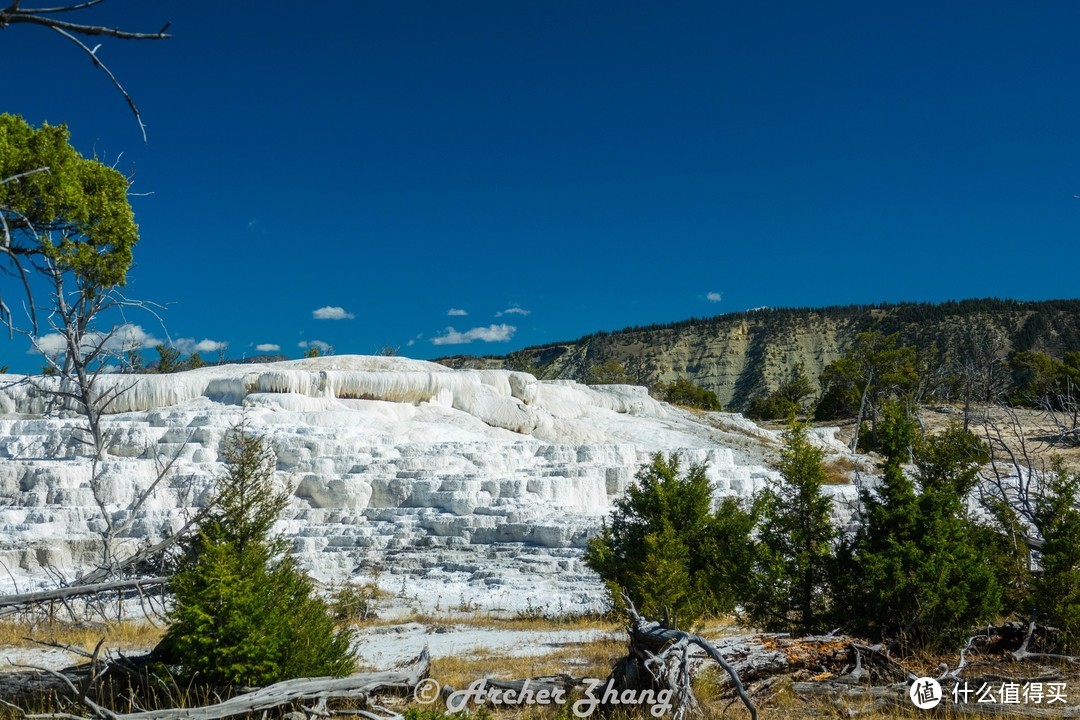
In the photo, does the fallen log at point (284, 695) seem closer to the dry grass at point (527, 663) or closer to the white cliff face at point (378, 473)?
the dry grass at point (527, 663)

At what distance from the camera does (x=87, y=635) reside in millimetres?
8062

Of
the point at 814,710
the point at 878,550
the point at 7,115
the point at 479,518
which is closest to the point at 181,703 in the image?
the point at 814,710

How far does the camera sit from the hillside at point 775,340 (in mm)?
73312

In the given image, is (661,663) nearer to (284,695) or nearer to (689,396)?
(284,695)

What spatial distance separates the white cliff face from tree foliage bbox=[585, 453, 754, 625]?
2232 mm

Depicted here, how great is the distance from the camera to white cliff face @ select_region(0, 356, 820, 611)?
523 inches

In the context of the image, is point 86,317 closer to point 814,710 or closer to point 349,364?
point 814,710

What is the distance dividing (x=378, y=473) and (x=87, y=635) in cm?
998

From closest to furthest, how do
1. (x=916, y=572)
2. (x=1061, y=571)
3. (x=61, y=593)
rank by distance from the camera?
(x=61, y=593)
(x=916, y=572)
(x=1061, y=571)

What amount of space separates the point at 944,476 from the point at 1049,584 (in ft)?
3.92

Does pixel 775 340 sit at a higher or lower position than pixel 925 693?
higher

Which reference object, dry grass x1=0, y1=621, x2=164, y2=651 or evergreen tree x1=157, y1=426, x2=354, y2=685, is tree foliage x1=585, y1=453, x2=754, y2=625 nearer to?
evergreen tree x1=157, y1=426, x2=354, y2=685

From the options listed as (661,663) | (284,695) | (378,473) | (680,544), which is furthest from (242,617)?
(378,473)

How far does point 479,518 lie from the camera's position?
15.6 metres
